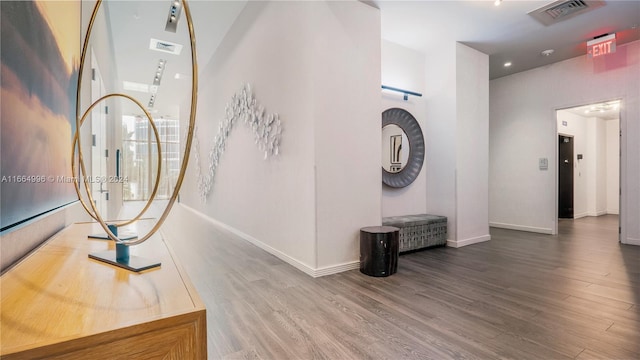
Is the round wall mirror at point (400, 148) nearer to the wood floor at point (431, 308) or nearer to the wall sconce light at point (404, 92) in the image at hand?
the wall sconce light at point (404, 92)

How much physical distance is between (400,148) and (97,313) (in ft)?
13.8

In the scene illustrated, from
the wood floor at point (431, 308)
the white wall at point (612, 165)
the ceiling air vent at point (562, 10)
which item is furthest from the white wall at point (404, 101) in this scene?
the white wall at point (612, 165)

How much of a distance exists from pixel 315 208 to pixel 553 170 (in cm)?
478

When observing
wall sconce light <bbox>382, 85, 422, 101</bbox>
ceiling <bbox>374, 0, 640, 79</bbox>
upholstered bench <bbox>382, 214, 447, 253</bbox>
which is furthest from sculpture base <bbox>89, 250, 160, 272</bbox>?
wall sconce light <bbox>382, 85, 422, 101</bbox>

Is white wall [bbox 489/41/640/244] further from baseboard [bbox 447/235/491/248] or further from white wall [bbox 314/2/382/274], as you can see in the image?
white wall [bbox 314/2/382/274]

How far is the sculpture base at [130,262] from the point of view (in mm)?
902

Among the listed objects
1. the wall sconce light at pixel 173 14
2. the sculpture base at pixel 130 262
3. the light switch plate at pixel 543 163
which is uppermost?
the wall sconce light at pixel 173 14

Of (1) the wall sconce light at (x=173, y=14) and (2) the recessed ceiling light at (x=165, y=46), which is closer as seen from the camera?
(1) the wall sconce light at (x=173, y=14)

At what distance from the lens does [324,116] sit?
3053mm

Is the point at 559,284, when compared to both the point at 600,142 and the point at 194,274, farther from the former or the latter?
the point at 600,142

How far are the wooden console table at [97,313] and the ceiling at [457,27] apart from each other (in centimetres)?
251

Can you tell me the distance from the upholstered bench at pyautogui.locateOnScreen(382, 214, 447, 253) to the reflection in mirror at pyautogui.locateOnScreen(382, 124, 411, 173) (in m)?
0.74

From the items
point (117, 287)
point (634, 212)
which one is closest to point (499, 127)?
point (634, 212)

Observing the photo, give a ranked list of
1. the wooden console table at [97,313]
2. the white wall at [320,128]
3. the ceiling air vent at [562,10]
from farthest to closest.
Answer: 1. the ceiling air vent at [562,10]
2. the white wall at [320,128]
3. the wooden console table at [97,313]
